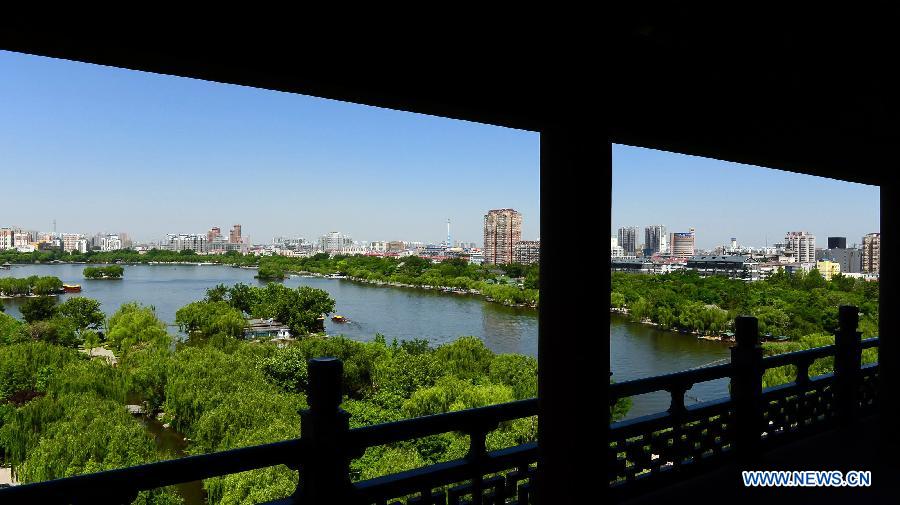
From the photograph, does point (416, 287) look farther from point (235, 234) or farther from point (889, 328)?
point (235, 234)

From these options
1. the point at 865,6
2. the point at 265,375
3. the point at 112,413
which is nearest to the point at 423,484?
the point at 865,6

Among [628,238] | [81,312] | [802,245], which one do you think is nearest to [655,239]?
[628,238]

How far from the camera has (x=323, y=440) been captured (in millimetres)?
1219

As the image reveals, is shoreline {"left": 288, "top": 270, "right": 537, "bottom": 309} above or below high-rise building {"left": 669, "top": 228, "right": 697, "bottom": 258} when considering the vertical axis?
below

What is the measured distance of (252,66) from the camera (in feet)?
3.16

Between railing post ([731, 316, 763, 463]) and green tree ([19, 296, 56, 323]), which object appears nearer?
railing post ([731, 316, 763, 463])

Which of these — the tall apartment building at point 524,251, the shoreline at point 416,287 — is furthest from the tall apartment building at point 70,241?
the tall apartment building at point 524,251

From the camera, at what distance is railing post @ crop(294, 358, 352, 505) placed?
1211mm

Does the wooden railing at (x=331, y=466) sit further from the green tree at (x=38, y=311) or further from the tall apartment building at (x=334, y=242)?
the tall apartment building at (x=334, y=242)

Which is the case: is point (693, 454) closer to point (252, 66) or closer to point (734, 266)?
point (252, 66)

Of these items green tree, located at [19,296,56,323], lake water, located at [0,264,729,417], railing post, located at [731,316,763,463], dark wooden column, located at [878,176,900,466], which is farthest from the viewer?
green tree, located at [19,296,56,323]

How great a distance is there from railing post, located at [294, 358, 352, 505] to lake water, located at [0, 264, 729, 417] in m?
0.65

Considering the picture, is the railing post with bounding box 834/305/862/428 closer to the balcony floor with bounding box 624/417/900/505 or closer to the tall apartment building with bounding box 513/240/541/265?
the balcony floor with bounding box 624/417/900/505

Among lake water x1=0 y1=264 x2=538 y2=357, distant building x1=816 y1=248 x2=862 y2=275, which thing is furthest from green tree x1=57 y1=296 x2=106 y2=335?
distant building x1=816 y1=248 x2=862 y2=275
